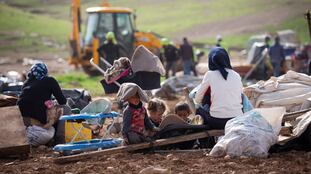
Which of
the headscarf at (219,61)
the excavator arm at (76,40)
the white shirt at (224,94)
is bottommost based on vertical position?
the excavator arm at (76,40)

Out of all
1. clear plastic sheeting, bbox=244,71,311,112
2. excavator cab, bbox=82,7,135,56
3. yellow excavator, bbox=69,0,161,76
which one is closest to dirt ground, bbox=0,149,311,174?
clear plastic sheeting, bbox=244,71,311,112

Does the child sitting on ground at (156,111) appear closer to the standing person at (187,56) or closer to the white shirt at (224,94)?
the white shirt at (224,94)

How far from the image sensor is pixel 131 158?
30.2 ft

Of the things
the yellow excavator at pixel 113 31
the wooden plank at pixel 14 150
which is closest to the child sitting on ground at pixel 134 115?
the wooden plank at pixel 14 150

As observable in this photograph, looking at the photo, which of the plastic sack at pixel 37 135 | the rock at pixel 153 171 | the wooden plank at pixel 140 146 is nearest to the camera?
the rock at pixel 153 171

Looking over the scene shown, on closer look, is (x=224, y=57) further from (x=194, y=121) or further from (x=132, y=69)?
(x=132, y=69)

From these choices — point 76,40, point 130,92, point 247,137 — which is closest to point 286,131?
point 247,137

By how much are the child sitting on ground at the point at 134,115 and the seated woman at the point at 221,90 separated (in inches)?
29.9

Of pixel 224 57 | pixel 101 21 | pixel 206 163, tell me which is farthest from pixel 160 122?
pixel 101 21

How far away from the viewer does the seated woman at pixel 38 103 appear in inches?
431

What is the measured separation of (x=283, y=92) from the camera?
11547 mm

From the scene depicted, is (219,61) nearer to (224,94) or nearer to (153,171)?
(224,94)

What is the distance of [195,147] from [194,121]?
0.59 metres

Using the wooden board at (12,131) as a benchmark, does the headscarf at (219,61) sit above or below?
above
